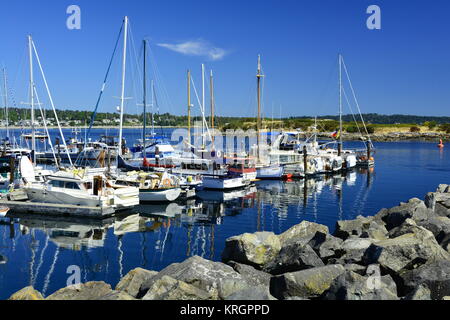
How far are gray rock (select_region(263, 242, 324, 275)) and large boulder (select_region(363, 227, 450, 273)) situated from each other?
69.5 inches

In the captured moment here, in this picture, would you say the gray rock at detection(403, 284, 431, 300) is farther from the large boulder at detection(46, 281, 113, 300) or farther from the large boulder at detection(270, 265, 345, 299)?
the large boulder at detection(46, 281, 113, 300)

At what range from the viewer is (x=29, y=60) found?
38.6 metres

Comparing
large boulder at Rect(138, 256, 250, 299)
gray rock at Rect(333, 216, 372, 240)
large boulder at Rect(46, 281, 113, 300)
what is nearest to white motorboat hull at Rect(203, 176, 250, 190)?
gray rock at Rect(333, 216, 372, 240)

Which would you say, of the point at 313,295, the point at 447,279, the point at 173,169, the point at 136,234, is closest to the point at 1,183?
the point at 173,169

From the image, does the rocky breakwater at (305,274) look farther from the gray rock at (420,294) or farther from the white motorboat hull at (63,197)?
the white motorboat hull at (63,197)

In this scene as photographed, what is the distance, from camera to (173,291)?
36.7ft

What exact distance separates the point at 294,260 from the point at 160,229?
13766mm

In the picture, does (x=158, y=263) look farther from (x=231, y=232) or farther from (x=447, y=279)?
(x=447, y=279)

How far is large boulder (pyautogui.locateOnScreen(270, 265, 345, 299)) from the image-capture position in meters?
12.2

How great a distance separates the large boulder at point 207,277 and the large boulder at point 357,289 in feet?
7.61

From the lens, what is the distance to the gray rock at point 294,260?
14.6m

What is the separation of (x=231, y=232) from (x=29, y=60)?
24840mm
